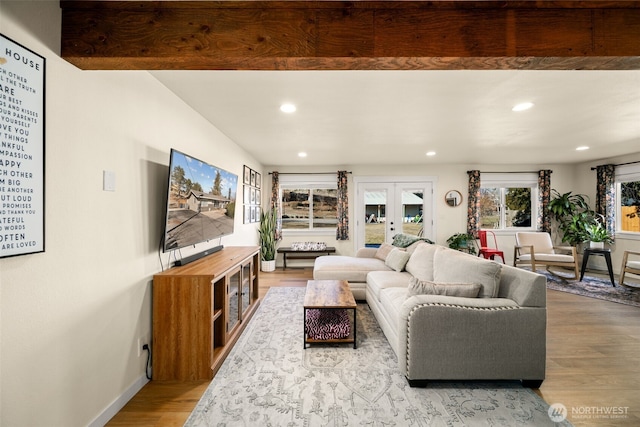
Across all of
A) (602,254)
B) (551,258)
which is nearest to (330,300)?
(551,258)

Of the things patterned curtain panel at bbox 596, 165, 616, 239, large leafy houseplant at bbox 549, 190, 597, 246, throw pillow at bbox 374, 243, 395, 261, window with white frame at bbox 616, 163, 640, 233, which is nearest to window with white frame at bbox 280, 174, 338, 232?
throw pillow at bbox 374, 243, 395, 261

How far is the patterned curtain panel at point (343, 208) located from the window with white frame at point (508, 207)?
3.22m

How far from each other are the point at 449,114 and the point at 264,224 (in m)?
Answer: 4.10

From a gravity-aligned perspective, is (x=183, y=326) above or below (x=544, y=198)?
below

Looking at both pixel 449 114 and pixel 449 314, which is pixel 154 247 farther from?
pixel 449 114

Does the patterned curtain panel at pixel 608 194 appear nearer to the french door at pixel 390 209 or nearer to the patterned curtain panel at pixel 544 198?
the patterned curtain panel at pixel 544 198

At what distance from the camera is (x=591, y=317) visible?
3299 millimetres

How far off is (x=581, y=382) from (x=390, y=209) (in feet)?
15.0

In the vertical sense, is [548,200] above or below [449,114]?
below

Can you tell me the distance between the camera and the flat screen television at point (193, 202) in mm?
2164

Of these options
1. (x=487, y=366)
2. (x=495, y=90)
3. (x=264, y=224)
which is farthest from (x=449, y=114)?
(x=264, y=224)

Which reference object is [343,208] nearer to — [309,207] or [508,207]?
[309,207]

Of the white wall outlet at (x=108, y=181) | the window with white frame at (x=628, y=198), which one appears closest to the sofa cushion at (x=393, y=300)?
the white wall outlet at (x=108, y=181)

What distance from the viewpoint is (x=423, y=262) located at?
3.22 m
